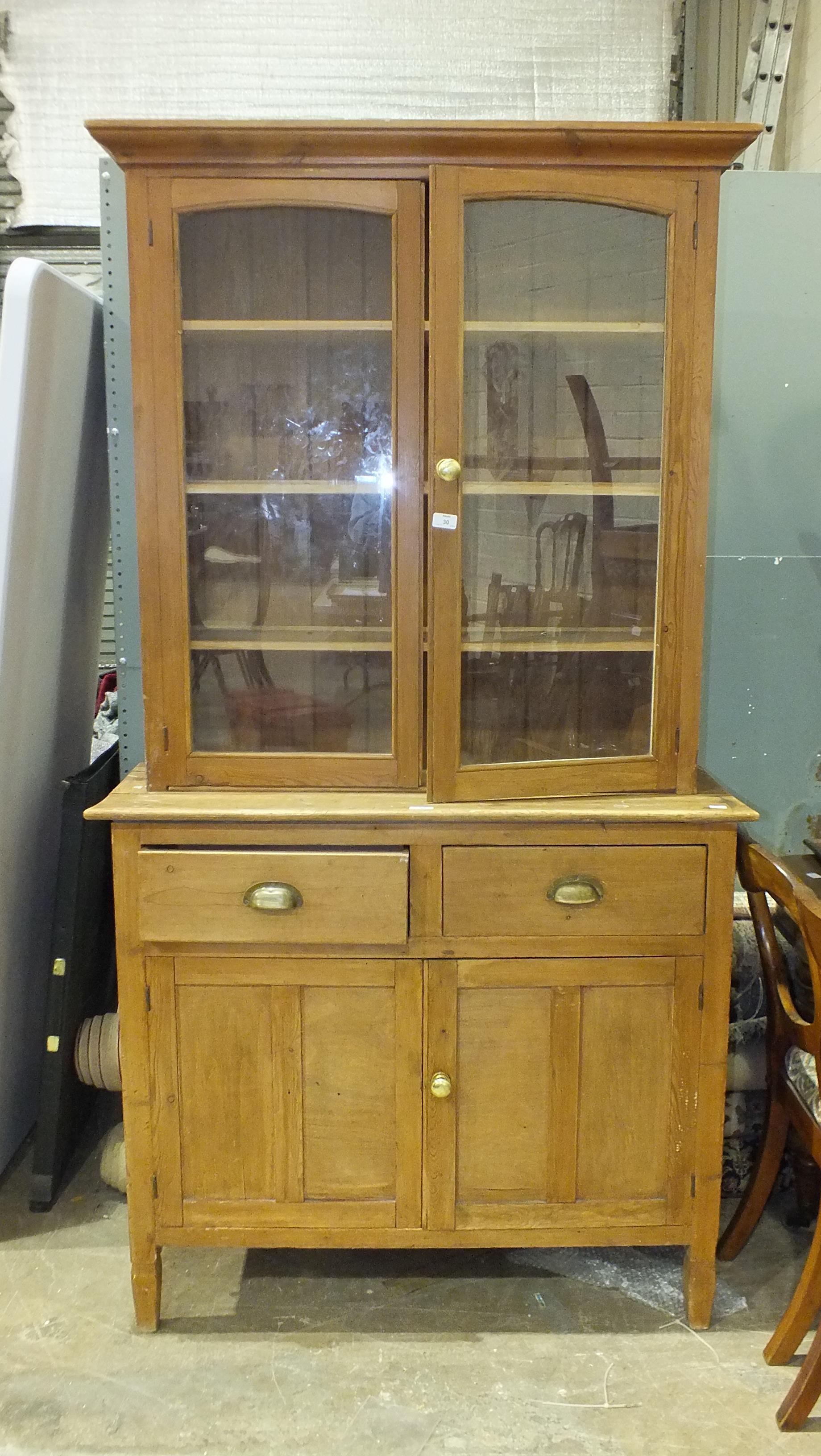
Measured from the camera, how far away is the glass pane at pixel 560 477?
1.77 m

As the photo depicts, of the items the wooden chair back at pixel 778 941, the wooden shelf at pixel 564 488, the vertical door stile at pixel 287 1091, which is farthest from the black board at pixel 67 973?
the wooden chair back at pixel 778 941

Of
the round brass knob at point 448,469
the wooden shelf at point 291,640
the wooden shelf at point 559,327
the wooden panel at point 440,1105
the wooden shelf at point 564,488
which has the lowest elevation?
the wooden panel at point 440,1105

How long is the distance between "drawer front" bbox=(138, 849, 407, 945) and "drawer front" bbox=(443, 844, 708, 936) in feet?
0.36

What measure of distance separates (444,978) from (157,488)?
1.02 meters

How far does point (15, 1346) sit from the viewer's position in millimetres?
1832

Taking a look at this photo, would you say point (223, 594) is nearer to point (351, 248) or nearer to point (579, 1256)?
point (351, 248)

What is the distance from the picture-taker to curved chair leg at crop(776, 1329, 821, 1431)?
1648mm

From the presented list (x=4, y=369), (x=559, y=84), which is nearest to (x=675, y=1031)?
(x=4, y=369)

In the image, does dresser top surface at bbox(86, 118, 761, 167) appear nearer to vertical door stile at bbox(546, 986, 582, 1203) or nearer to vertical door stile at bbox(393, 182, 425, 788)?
vertical door stile at bbox(393, 182, 425, 788)

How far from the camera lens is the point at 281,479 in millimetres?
1898

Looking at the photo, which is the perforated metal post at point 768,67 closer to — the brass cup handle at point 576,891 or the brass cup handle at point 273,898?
the brass cup handle at point 576,891

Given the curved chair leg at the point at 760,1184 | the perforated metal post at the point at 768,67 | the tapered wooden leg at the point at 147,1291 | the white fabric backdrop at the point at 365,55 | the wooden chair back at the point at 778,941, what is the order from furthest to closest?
the white fabric backdrop at the point at 365,55, the perforated metal post at the point at 768,67, the curved chair leg at the point at 760,1184, the tapered wooden leg at the point at 147,1291, the wooden chair back at the point at 778,941

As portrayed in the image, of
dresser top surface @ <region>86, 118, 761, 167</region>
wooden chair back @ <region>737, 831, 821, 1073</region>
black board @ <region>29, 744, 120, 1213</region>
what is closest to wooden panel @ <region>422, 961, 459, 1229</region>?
wooden chair back @ <region>737, 831, 821, 1073</region>

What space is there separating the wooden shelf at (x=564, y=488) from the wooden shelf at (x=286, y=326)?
0.33m
